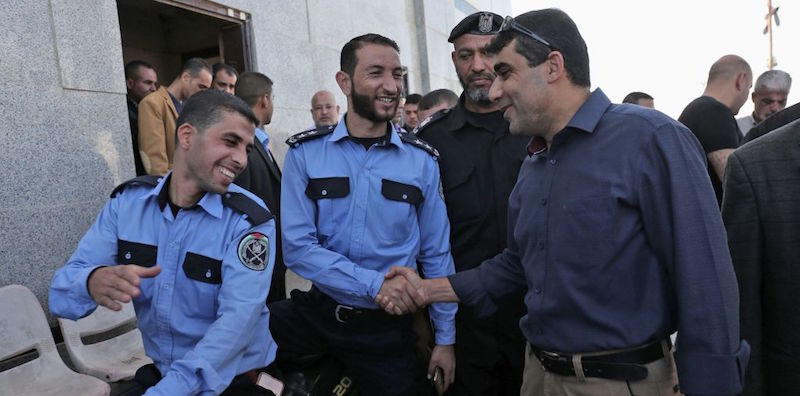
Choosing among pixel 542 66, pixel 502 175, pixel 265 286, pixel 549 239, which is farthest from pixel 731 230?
pixel 265 286

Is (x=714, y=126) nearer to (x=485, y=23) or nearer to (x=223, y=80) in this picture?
(x=485, y=23)

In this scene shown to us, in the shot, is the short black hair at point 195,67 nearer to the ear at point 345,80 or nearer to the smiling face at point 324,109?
the smiling face at point 324,109

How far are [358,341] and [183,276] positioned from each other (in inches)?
32.0

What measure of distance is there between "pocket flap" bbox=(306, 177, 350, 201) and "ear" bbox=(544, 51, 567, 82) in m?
1.08

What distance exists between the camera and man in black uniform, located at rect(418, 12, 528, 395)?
2.60 m

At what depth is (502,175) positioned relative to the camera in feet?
8.69

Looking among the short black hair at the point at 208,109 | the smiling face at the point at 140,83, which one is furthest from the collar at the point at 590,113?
the smiling face at the point at 140,83

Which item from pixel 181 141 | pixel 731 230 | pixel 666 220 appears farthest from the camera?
pixel 181 141

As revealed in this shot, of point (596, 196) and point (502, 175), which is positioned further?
point (502, 175)

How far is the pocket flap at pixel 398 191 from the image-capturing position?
2.38m

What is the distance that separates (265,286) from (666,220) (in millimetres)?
1425

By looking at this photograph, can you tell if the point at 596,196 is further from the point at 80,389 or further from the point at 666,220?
the point at 80,389

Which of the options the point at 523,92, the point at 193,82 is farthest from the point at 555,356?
the point at 193,82

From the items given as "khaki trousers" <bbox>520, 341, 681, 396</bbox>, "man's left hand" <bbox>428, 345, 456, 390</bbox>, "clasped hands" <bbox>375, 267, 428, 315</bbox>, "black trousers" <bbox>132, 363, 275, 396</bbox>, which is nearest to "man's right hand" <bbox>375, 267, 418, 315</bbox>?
"clasped hands" <bbox>375, 267, 428, 315</bbox>
